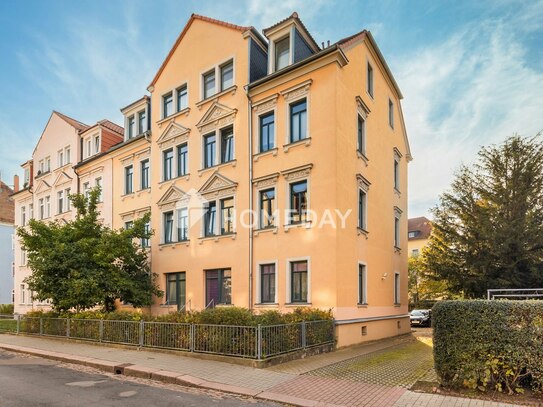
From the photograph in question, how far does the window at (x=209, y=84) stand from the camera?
20.6 metres

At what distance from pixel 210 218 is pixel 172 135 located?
5.14m

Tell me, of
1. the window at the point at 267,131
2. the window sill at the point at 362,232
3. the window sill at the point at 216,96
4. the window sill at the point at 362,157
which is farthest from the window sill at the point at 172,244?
the window sill at the point at 362,157

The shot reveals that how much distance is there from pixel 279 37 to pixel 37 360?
48.9ft

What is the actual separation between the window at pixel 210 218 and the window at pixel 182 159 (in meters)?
2.71

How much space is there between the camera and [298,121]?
685 inches

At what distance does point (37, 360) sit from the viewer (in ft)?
44.2

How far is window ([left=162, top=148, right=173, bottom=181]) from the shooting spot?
877 inches

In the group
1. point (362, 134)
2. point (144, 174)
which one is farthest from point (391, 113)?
point (144, 174)

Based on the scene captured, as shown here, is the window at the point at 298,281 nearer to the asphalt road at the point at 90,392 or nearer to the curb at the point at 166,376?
the curb at the point at 166,376

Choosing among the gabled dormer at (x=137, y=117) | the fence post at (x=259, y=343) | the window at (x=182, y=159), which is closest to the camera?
the fence post at (x=259, y=343)

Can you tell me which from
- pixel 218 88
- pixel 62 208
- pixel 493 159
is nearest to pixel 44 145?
pixel 62 208

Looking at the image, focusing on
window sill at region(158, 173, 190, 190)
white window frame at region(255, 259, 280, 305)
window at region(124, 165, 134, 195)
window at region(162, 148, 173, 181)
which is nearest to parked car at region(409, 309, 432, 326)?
white window frame at region(255, 259, 280, 305)

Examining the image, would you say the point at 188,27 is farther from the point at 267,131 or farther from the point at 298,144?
the point at 298,144

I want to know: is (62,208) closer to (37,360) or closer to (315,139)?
(37,360)
